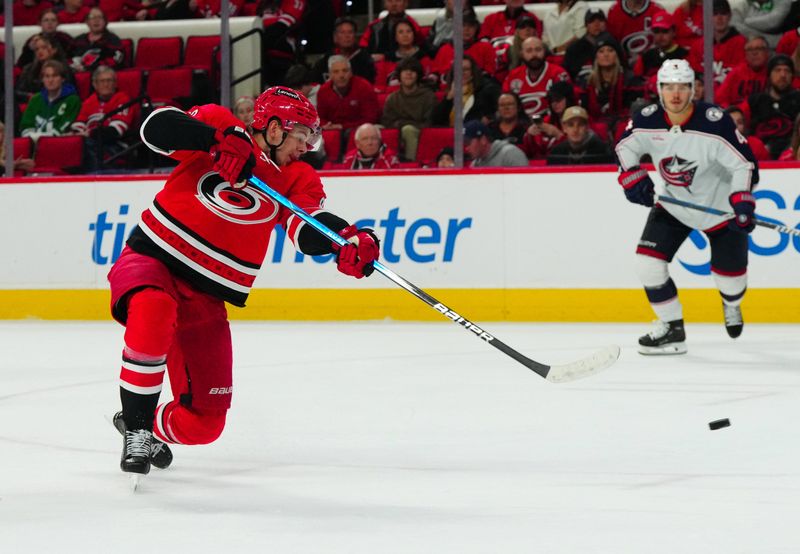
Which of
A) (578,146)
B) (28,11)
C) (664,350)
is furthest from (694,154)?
(28,11)

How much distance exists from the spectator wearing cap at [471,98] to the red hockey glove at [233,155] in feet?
14.3

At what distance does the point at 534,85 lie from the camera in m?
7.77

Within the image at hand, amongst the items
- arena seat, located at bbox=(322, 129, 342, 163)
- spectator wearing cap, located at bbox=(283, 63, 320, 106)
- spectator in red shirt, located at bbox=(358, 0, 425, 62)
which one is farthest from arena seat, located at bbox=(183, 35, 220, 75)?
arena seat, located at bbox=(322, 129, 342, 163)

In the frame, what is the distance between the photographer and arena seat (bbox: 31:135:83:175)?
8.10 meters

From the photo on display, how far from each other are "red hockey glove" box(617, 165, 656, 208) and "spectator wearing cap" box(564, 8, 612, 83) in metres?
2.05

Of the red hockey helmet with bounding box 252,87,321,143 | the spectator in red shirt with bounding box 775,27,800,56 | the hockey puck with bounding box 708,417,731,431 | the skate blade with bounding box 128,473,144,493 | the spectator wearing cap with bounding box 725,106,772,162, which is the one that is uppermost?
the red hockey helmet with bounding box 252,87,321,143

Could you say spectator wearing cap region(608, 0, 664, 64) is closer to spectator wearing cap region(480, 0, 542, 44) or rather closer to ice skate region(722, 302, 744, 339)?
spectator wearing cap region(480, 0, 542, 44)

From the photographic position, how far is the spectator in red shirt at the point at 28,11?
33.1ft

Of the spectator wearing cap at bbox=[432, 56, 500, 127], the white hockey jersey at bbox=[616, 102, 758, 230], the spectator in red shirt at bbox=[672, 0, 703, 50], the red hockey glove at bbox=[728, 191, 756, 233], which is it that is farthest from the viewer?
the spectator in red shirt at bbox=[672, 0, 703, 50]

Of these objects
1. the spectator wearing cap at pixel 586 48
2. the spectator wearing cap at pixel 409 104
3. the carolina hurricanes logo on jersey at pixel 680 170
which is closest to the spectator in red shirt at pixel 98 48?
the spectator wearing cap at pixel 409 104

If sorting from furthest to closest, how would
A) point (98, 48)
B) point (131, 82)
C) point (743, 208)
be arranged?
point (98, 48), point (131, 82), point (743, 208)

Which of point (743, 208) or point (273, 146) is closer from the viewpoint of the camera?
point (273, 146)

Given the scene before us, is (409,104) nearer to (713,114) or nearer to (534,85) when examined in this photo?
(534,85)

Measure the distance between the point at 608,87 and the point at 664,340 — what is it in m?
2.18
